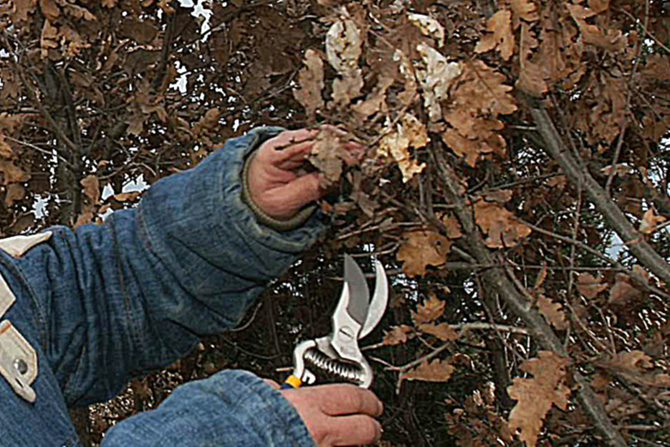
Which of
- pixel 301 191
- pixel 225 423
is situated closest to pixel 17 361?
pixel 225 423

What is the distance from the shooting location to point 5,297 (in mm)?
1673

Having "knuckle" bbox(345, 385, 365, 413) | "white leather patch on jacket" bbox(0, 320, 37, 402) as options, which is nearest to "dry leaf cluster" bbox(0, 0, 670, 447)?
"knuckle" bbox(345, 385, 365, 413)

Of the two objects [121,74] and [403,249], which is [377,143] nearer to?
[403,249]

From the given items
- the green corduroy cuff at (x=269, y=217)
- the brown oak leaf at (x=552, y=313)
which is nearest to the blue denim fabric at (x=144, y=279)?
the green corduroy cuff at (x=269, y=217)

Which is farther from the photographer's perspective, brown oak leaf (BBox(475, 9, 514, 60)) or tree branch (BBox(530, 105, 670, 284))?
tree branch (BBox(530, 105, 670, 284))

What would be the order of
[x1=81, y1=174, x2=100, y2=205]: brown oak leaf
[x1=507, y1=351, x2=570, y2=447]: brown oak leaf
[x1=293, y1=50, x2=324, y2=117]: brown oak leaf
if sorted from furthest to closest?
1. [x1=81, y1=174, x2=100, y2=205]: brown oak leaf
2. [x1=507, y1=351, x2=570, y2=447]: brown oak leaf
3. [x1=293, y1=50, x2=324, y2=117]: brown oak leaf

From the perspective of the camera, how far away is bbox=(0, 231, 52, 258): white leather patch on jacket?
6.04 feet

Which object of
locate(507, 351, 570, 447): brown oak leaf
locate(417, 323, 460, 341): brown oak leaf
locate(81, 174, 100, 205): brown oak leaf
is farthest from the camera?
locate(81, 174, 100, 205): brown oak leaf

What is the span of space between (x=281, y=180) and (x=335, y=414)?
568mm

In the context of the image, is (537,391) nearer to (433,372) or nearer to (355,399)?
(433,372)

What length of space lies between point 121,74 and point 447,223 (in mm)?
1771

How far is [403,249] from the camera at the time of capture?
1.66 metres

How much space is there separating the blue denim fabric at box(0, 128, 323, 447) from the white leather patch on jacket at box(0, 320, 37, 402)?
0.03 m

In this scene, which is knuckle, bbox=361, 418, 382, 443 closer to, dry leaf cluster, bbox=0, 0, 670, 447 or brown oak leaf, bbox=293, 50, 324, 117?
dry leaf cluster, bbox=0, 0, 670, 447
